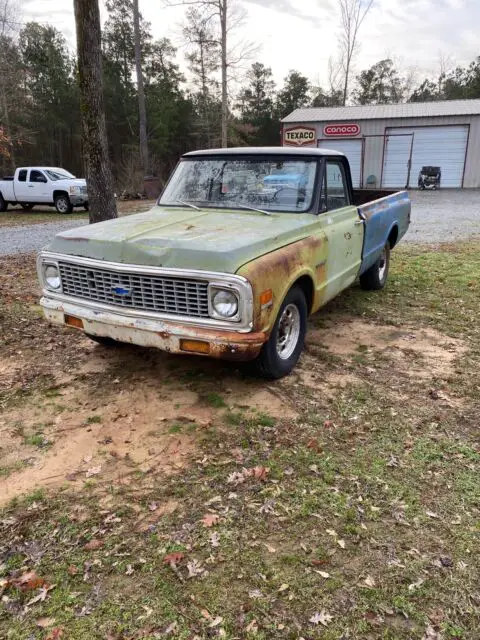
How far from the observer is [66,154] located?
43.0 metres

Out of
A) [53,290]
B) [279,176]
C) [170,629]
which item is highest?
[279,176]

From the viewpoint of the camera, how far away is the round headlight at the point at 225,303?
338 cm

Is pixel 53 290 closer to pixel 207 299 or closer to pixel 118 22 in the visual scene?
pixel 207 299

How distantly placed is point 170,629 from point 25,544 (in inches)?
37.4

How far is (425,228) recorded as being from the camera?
13367 mm

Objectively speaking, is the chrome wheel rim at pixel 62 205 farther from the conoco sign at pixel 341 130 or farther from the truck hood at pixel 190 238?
the conoco sign at pixel 341 130

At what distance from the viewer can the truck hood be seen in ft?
11.3

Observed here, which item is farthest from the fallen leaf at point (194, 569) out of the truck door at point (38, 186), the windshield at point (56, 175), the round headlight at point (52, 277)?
the windshield at point (56, 175)

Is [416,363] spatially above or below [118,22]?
below

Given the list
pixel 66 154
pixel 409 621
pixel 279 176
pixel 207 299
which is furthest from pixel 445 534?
pixel 66 154

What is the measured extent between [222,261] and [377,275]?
4.24 meters

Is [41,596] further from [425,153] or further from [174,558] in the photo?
[425,153]

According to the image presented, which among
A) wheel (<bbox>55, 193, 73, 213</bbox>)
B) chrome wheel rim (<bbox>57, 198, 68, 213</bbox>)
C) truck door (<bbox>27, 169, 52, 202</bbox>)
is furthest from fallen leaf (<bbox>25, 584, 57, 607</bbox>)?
truck door (<bbox>27, 169, 52, 202</bbox>)

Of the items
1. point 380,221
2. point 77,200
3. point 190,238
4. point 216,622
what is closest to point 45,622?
point 216,622
